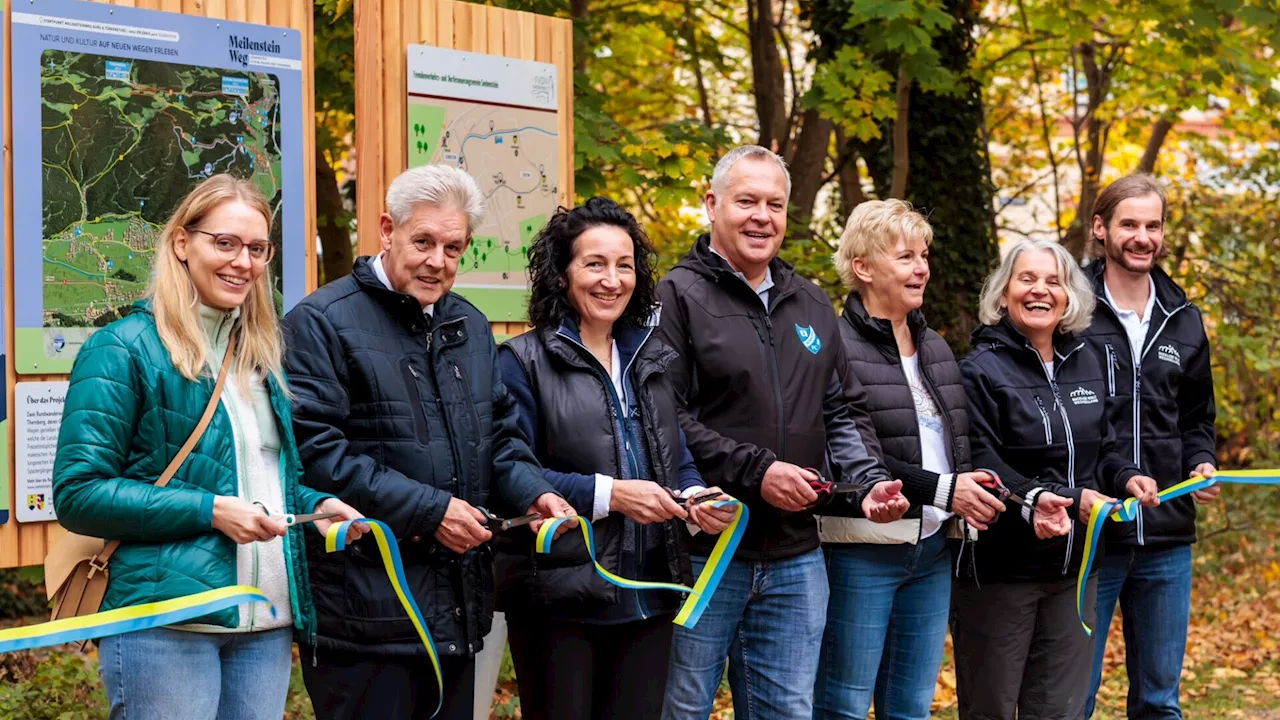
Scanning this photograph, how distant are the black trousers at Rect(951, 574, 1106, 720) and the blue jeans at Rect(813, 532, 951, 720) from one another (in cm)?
16

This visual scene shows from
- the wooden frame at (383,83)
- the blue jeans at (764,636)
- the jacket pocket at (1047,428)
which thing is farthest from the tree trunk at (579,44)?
the blue jeans at (764,636)

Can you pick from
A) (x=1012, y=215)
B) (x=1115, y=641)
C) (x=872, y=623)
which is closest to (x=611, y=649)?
(x=872, y=623)

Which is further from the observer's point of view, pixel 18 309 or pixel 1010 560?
pixel 1010 560

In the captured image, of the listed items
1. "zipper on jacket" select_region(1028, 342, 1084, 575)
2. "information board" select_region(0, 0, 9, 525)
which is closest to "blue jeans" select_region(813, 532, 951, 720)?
"zipper on jacket" select_region(1028, 342, 1084, 575)

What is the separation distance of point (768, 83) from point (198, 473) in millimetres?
7626

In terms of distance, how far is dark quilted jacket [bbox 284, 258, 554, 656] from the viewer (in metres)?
Result: 3.04

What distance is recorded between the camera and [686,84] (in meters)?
12.4

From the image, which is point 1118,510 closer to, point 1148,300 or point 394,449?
point 1148,300

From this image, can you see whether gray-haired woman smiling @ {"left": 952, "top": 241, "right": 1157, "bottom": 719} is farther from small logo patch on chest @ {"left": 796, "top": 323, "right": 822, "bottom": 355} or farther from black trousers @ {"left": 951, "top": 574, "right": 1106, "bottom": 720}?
small logo patch on chest @ {"left": 796, "top": 323, "right": 822, "bottom": 355}

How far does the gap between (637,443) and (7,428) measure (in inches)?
70.0

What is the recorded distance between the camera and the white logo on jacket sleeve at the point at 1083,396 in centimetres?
434

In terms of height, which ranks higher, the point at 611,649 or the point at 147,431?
the point at 147,431

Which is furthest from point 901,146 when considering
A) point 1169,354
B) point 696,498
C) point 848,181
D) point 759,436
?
point 696,498

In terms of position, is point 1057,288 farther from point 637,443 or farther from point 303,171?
point 303,171
